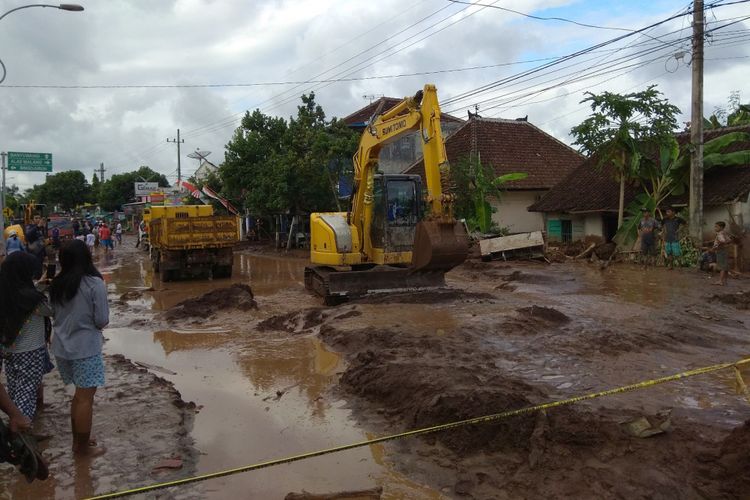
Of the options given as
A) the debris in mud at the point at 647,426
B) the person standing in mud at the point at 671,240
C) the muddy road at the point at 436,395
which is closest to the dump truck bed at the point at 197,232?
the muddy road at the point at 436,395

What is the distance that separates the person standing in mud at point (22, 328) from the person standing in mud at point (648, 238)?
1809 cm

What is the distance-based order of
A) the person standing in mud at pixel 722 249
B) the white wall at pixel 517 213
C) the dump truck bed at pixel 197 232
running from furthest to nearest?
the white wall at pixel 517 213 < the dump truck bed at pixel 197 232 < the person standing in mud at pixel 722 249

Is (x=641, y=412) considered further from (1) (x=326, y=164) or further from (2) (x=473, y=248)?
(1) (x=326, y=164)

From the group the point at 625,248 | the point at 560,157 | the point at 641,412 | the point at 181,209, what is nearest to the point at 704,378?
the point at 641,412

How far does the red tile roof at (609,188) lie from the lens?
61.0 ft

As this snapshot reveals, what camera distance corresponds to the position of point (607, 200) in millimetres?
23047

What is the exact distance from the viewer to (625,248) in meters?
20.5

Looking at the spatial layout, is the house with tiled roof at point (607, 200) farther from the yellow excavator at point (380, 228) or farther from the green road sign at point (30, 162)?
the green road sign at point (30, 162)

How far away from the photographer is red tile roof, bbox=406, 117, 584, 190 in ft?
99.5

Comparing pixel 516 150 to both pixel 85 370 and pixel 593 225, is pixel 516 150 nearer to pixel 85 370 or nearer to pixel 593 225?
pixel 593 225

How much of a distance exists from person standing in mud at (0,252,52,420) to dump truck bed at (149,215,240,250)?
13142mm

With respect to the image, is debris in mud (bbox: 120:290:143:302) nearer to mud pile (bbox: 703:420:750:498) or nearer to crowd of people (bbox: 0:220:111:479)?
crowd of people (bbox: 0:220:111:479)

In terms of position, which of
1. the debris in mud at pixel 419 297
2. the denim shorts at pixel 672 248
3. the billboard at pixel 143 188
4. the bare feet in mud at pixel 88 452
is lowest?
the bare feet in mud at pixel 88 452

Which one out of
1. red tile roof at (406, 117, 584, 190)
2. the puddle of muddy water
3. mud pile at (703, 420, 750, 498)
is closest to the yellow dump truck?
the puddle of muddy water
